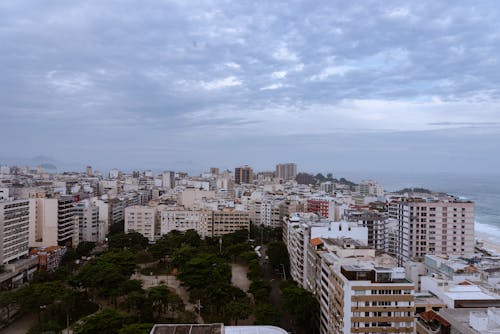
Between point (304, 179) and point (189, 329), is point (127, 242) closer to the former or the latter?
point (189, 329)

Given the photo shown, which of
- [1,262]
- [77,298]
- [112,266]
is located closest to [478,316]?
[77,298]

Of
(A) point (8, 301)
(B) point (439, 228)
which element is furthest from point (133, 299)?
(B) point (439, 228)

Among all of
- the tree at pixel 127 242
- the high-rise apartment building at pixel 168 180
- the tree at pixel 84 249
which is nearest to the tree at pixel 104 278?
the tree at pixel 84 249

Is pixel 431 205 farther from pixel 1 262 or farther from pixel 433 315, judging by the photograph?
pixel 1 262

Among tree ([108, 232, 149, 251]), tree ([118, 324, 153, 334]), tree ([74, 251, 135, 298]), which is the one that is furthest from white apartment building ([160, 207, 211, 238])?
tree ([118, 324, 153, 334])

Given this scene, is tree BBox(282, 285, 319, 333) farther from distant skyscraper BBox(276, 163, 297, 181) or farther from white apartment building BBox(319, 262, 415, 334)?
distant skyscraper BBox(276, 163, 297, 181)

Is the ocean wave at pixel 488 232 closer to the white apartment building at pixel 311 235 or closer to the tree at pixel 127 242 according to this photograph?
the white apartment building at pixel 311 235

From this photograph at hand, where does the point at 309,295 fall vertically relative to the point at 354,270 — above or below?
below
